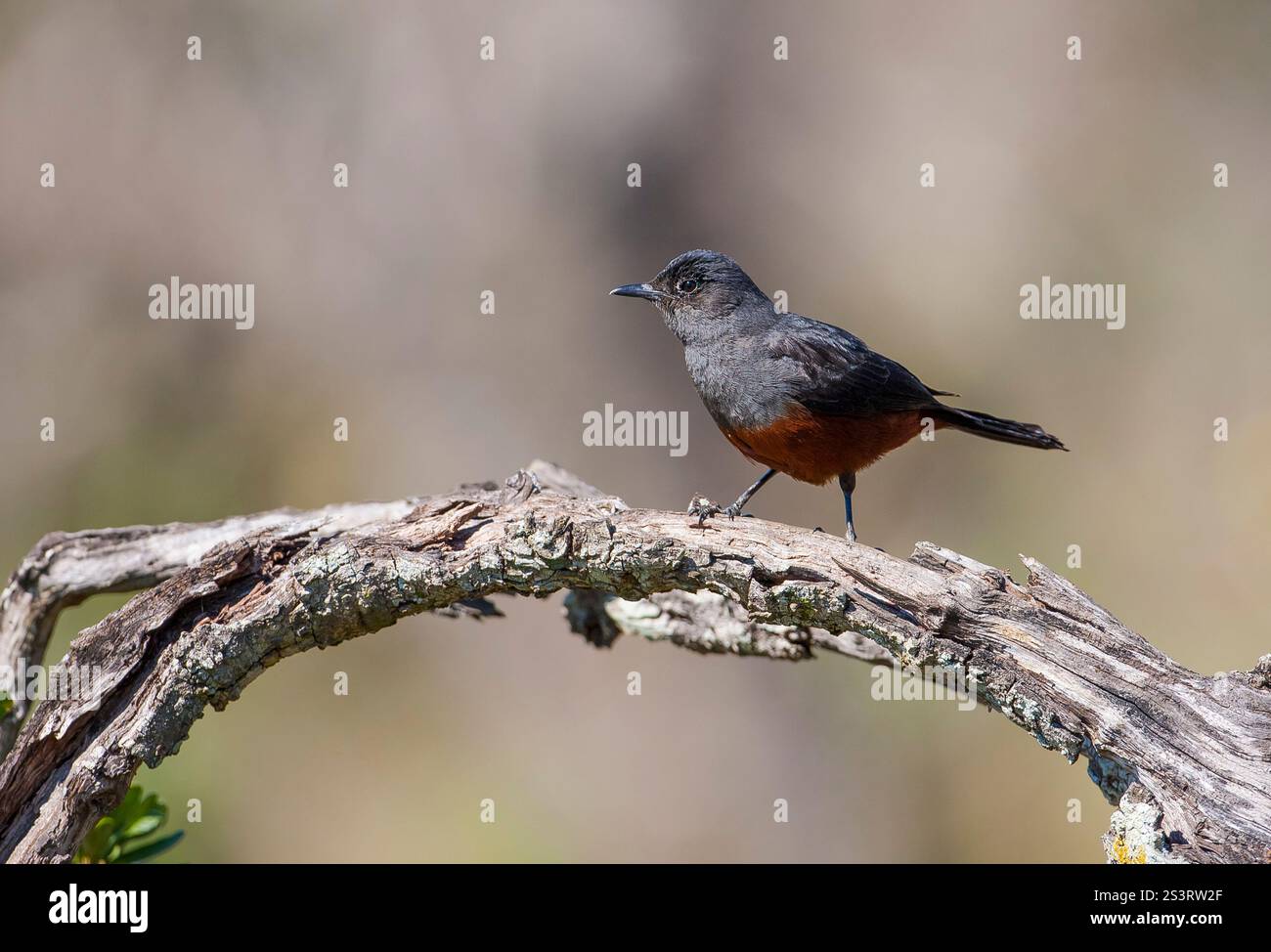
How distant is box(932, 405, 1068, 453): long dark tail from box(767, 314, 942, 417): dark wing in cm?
11

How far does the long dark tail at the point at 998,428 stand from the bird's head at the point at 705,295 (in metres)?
1.01

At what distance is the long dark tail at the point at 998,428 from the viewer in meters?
4.87

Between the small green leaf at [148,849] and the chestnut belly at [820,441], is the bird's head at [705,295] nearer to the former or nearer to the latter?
the chestnut belly at [820,441]

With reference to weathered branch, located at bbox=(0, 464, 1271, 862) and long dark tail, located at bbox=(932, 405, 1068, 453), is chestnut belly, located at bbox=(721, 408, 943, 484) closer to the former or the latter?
long dark tail, located at bbox=(932, 405, 1068, 453)

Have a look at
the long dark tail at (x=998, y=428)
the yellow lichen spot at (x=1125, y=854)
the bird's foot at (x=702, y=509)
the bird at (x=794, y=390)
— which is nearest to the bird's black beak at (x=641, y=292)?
the bird at (x=794, y=390)

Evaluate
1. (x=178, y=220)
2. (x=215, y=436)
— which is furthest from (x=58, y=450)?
(x=178, y=220)

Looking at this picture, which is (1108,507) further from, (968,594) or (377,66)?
(377,66)

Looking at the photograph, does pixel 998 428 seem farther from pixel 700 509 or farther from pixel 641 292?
pixel 700 509

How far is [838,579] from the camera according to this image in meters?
3.45

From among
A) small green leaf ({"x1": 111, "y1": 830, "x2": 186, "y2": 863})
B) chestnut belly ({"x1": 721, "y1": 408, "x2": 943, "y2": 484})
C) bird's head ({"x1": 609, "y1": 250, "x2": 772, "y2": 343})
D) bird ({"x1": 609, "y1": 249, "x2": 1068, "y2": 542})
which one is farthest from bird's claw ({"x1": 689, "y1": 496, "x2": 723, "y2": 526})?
small green leaf ({"x1": 111, "y1": 830, "x2": 186, "y2": 863})

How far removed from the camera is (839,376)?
15.7 ft

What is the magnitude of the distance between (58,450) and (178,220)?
2.34m

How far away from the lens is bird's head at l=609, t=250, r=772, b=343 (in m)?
5.18

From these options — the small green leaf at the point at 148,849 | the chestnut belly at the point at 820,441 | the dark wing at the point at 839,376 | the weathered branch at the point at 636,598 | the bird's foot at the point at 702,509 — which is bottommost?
the small green leaf at the point at 148,849
